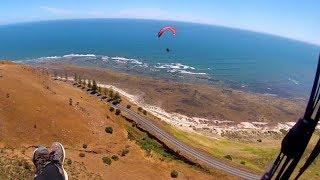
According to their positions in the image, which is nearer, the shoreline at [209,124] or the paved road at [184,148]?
the paved road at [184,148]

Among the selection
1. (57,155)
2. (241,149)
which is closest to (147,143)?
(241,149)

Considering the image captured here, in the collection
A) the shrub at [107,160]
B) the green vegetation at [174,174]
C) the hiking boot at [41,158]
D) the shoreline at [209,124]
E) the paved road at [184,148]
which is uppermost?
the hiking boot at [41,158]

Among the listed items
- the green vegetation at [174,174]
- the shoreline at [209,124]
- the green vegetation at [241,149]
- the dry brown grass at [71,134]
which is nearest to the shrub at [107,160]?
the dry brown grass at [71,134]

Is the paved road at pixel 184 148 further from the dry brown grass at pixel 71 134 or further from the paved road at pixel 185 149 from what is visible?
the dry brown grass at pixel 71 134

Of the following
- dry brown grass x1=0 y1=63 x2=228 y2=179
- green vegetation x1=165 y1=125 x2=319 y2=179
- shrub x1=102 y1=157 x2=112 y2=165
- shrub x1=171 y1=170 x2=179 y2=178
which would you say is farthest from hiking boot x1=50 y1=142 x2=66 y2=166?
green vegetation x1=165 y1=125 x2=319 y2=179

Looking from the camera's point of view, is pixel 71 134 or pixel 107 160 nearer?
pixel 107 160

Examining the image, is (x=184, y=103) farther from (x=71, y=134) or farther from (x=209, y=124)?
(x=71, y=134)

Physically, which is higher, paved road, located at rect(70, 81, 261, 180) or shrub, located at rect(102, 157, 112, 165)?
shrub, located at rect(102, 157, 112, 165)

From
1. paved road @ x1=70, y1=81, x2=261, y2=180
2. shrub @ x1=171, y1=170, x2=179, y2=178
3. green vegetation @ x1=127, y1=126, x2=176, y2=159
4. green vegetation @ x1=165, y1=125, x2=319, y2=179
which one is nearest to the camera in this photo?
shrub @ x1=171, y1=170, x2=179, y2=178

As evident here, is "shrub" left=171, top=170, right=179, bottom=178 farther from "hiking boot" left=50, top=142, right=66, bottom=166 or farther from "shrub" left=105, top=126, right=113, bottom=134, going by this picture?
"hiking boot" left=50, top=142, right=66, bottom=166
